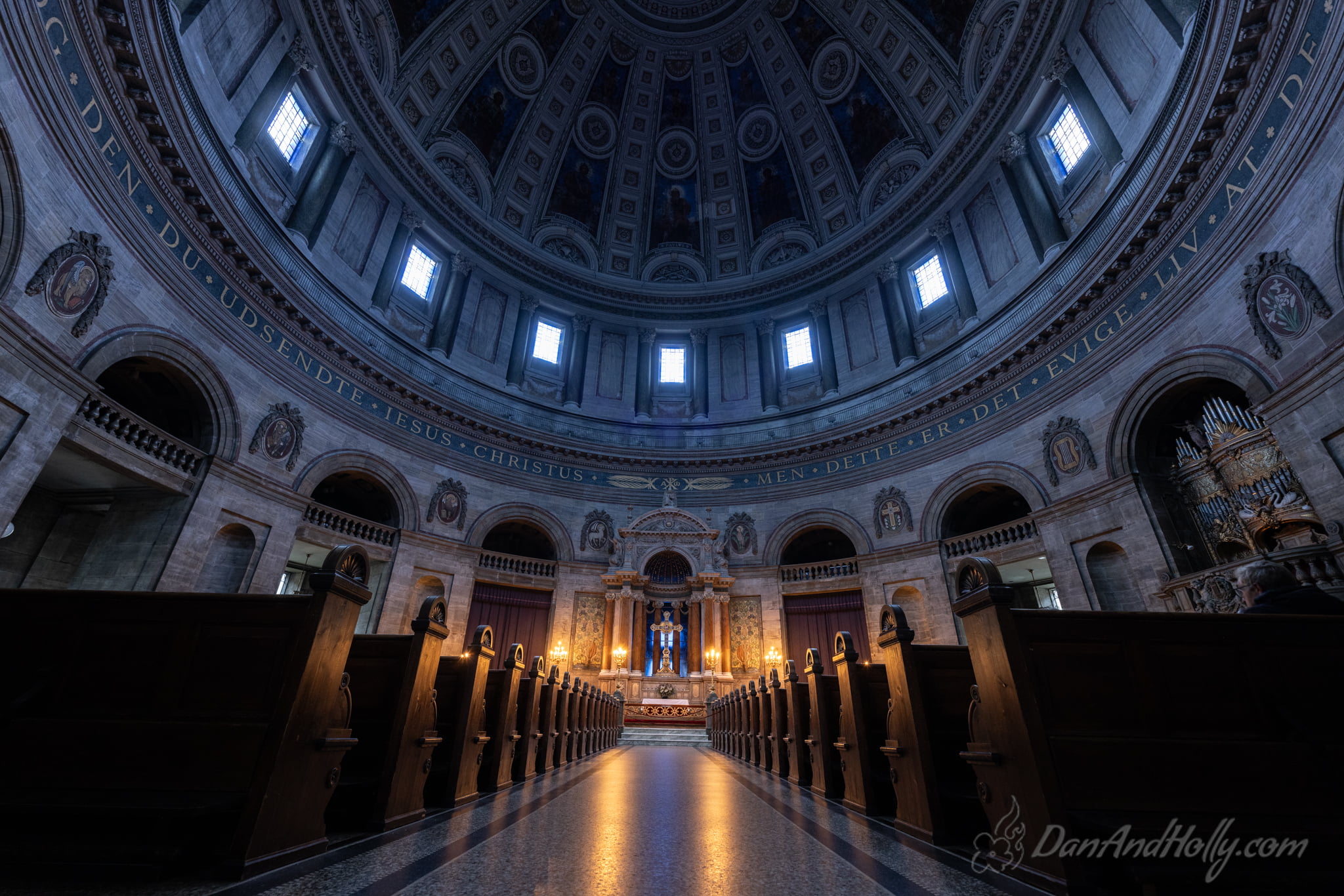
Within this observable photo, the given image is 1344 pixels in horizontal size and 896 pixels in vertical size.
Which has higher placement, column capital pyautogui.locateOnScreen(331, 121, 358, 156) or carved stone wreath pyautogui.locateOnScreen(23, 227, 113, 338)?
column capital pyautogui.locateOnScreen(331, 121, 358, 156)

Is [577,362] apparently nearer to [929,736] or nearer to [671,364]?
[671,364]

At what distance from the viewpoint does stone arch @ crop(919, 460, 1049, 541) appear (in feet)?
43.9

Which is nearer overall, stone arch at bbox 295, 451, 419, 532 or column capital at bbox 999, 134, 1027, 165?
stone arch at bbox 295, 451, 419, 532

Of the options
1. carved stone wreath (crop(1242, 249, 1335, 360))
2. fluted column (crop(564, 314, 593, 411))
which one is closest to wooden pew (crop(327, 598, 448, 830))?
carved stone wreath (crop(1242, 249, 1335, 360))

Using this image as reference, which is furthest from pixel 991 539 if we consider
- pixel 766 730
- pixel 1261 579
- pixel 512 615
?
pixel 512 615

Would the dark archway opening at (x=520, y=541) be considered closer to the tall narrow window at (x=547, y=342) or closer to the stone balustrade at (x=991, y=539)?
the tall narrow window at (x=547, y=342)

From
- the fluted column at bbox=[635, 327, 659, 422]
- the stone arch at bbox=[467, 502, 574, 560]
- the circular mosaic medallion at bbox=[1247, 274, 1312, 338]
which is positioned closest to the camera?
the circular mosaic medallion at bbox=[1247, 274, 1312, 338]

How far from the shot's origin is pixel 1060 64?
48.8 ft

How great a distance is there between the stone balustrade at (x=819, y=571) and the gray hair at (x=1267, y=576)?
43.9ft

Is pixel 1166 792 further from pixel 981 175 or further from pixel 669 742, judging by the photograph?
pixel 981 175

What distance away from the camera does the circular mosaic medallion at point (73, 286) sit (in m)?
8.26

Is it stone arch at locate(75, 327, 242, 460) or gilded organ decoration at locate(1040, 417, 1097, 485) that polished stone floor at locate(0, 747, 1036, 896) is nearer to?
stone arch at locate(75, 327, 242, 460)

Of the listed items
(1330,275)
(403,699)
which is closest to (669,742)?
(403,699)

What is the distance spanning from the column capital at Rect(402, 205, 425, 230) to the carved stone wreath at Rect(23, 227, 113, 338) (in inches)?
411
